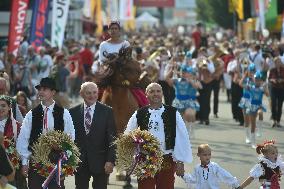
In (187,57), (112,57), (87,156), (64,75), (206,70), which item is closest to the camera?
(87,156)

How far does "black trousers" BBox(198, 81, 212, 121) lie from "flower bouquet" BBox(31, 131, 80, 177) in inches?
557

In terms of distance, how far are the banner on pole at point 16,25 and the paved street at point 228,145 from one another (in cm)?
485

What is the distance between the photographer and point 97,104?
36.3 feet

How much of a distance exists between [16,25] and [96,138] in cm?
1329

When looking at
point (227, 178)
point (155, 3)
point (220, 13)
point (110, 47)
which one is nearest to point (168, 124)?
point (227, 178)

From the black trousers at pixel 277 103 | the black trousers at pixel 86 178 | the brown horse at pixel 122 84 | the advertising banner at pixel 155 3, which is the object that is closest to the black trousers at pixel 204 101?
the black trousers at pixel 277 103

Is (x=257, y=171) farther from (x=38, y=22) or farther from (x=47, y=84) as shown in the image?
(x=38, y=22)

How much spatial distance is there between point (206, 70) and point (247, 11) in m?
34.0

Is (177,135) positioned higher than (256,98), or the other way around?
(177,135)

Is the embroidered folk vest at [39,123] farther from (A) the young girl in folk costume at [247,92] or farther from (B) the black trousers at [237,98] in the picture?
(B) the black trousers at [237,98]

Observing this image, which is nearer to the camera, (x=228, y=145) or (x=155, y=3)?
(x=228, y=145)

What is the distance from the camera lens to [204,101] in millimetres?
24781

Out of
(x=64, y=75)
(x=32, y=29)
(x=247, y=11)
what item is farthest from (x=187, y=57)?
(x=247, y=11)

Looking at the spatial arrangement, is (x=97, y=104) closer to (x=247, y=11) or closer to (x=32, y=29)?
(x=32, y=29)
